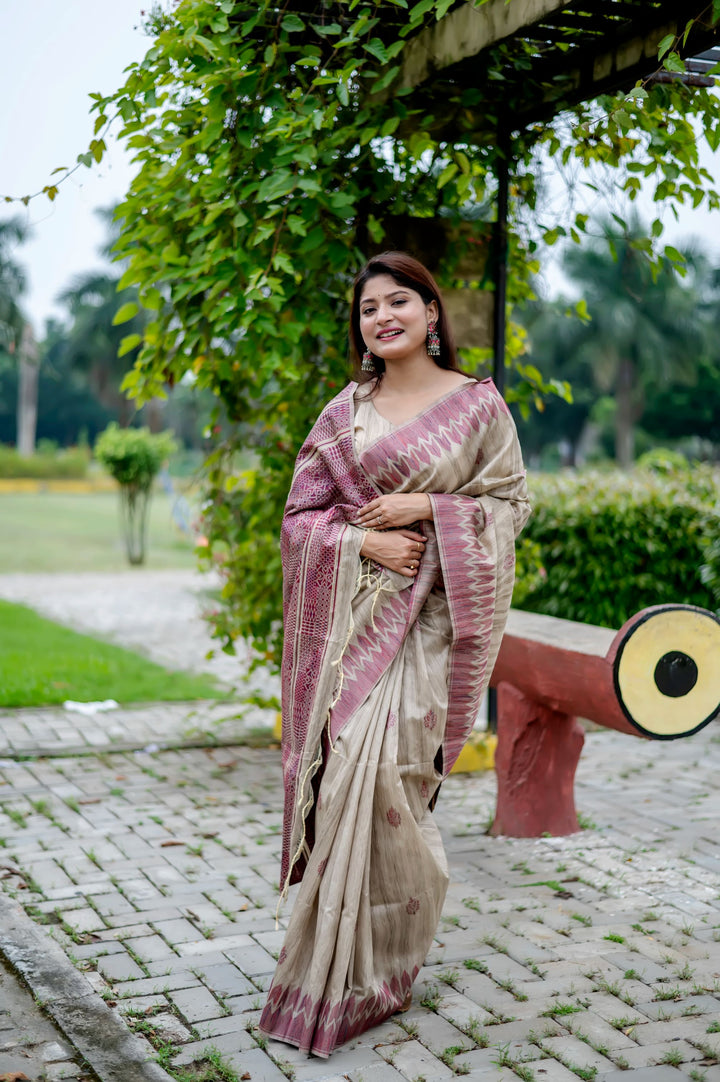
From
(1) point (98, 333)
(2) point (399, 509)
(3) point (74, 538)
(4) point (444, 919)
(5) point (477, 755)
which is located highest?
(1) point (98, 333)

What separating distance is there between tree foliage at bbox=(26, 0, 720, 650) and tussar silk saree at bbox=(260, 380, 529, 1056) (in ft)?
4.67

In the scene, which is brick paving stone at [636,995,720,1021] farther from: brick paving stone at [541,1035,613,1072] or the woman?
the woman

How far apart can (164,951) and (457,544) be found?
1597 millimetres

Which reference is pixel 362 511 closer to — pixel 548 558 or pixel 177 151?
pixel 177 151

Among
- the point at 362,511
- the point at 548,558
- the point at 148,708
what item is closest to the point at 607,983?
the point at 362,511

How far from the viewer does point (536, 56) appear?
4766 millimetres

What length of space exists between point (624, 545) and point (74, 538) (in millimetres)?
15693

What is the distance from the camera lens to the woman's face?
3123 mm

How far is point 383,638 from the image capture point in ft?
10.1

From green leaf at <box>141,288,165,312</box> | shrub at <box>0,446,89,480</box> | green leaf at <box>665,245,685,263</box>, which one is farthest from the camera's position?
shrub at <box>0,446,89,480</box>

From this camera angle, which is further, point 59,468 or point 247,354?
point 59,468

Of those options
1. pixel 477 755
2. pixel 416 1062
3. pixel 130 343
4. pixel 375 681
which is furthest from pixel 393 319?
pixel 477 755

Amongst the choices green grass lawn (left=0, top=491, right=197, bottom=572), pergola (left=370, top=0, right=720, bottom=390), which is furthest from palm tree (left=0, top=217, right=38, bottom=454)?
pergola (left=370, top=0, right=720, bottom=390)

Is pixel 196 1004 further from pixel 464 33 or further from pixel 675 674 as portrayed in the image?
pixel 464 33
